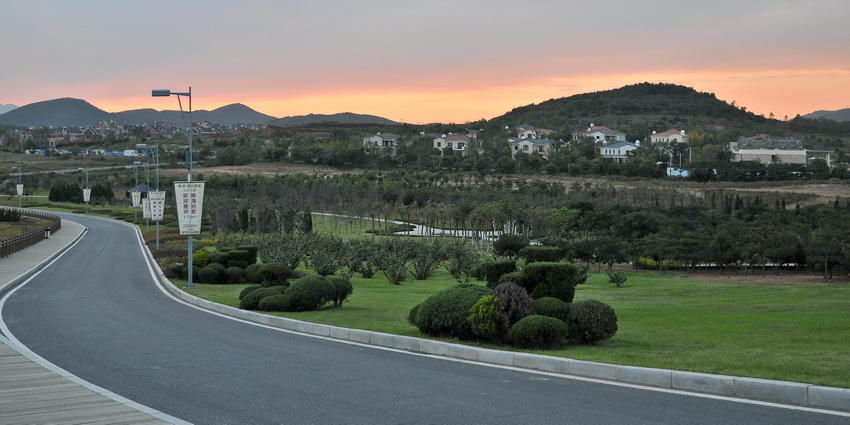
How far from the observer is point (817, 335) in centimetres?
1403

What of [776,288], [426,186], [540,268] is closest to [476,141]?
[426,186]

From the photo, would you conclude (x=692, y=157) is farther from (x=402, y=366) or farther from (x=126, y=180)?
(x=402, y=366)

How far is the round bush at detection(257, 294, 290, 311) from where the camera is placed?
64.7ft

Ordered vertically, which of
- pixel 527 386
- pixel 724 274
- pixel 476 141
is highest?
pixel 476 141

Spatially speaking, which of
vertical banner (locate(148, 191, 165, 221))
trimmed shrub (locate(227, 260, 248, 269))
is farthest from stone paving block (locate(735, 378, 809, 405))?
vertical banner (locate(148, 191, 165, 221))

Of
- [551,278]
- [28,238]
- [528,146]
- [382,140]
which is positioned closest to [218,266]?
[551,278]

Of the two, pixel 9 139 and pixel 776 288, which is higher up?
pixel 9 139

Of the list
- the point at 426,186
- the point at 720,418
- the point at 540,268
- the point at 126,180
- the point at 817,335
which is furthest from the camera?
the point at 126,180

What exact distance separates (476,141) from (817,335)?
443 feet

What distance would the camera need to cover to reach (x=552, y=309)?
13984mm

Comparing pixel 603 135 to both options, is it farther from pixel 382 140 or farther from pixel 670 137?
pixel 382 140

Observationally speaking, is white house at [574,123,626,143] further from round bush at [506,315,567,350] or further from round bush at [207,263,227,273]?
round bush at [506,315,567,350]

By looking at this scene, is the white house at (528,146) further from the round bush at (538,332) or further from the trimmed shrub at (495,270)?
the round bush at (538,332)

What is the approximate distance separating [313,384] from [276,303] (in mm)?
9239
